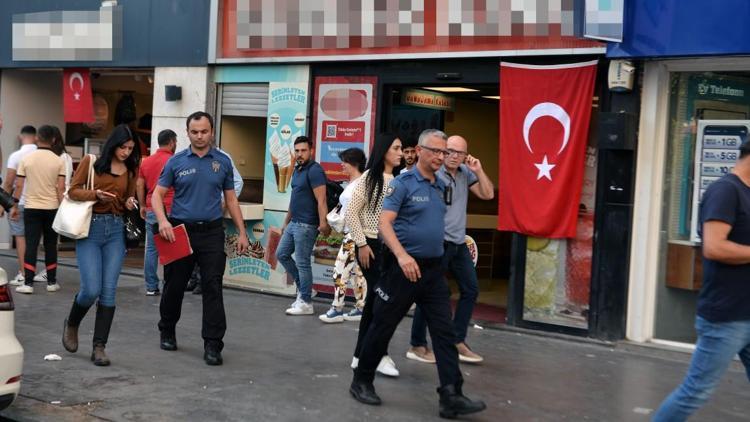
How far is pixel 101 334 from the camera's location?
768cm

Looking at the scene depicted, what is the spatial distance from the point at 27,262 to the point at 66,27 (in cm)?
437

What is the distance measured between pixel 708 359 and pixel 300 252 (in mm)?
5842

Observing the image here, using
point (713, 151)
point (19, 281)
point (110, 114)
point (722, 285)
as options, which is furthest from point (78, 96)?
point (722, 285)

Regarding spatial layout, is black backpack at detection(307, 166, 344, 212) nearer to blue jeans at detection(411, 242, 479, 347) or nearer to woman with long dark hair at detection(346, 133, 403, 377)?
blue jeans at detection(411, 242, 479, 347)

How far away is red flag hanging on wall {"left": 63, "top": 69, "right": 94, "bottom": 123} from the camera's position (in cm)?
1455

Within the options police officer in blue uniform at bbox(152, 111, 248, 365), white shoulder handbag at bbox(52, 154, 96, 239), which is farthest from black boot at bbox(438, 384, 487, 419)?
white shoulder handbag at bbox(52, 154, 96, 239)

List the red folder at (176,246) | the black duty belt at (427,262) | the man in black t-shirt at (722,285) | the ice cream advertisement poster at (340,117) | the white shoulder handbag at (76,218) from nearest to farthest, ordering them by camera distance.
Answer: the man in black t-shirt at (722,285)
the black duty belt at (427,262)
the white shoulder handbag at (76,218)
the red folder at (176,246)
the ice cream advertisement poster at (340,117)

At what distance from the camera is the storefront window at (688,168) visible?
9141mm

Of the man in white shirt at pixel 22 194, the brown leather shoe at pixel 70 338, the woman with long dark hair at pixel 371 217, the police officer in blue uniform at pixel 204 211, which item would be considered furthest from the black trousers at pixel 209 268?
the man in white shirt at pixel 22 194

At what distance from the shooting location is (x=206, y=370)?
765cm

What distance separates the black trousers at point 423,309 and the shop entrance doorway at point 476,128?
4146mm

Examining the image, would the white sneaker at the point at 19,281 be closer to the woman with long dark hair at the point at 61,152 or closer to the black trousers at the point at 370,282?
the woman with long dark hair at the point at 61,152

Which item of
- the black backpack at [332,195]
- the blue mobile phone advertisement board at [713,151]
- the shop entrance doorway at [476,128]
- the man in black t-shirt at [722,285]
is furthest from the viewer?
the shop entrance doorway at [476,128]

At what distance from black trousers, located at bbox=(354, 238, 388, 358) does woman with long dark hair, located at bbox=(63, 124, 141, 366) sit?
192cm
